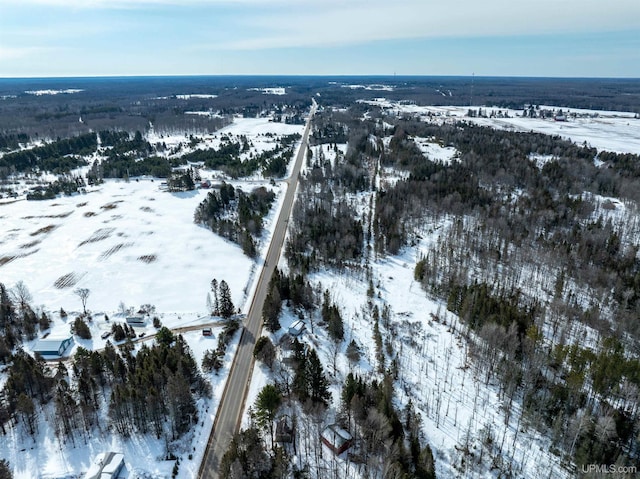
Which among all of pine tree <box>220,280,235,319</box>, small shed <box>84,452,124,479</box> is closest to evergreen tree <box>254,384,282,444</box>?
small shed <box>84,452,124,479</box>

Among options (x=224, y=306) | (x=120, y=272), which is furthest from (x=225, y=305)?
(x=120, y=272)

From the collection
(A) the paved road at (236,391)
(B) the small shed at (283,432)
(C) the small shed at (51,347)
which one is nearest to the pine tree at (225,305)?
(A) the paved road at (236,391)

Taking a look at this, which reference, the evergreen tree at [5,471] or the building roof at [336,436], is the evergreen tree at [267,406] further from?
the evergreen tree at [5,471]

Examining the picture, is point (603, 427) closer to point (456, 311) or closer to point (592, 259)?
point (456, 311)

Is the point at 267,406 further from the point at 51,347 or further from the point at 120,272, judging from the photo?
the point at 120,272

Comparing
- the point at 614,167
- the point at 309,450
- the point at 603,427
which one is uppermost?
the point at 614,167

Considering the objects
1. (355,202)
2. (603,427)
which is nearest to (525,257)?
(603,427)
